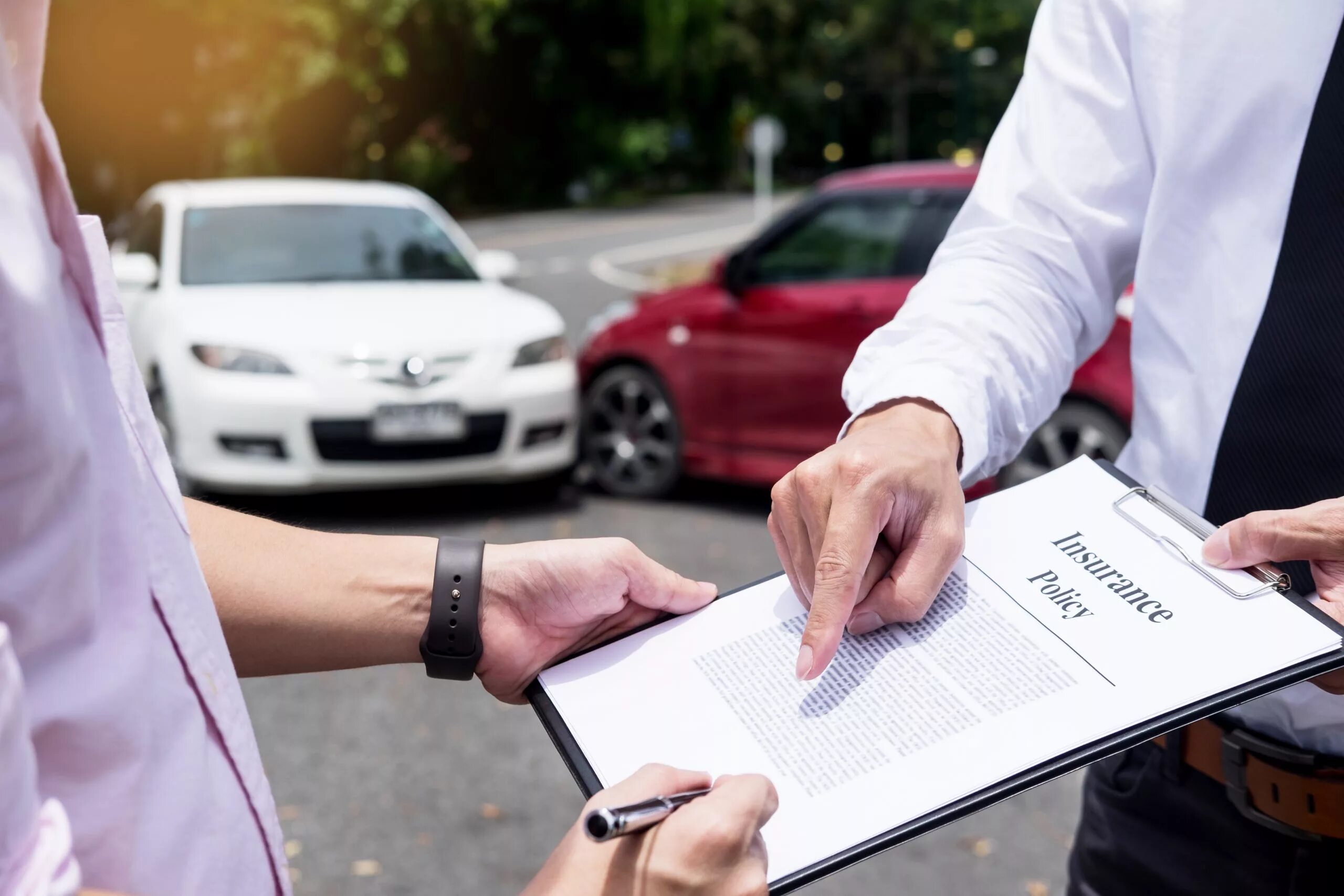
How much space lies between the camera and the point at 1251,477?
53.5 inches

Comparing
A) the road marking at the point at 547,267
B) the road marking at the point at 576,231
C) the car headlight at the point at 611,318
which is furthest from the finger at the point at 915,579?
the road marking at the point at 576,231

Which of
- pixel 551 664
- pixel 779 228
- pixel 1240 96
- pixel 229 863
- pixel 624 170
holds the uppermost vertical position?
pixel 1240 96

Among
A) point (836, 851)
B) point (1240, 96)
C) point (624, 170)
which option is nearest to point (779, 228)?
point (1240, 96)

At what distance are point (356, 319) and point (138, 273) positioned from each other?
3.76 feet

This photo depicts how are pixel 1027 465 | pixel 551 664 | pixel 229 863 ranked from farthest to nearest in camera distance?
pixel 1027 465 < pixel 551 664 < pixel 229 863

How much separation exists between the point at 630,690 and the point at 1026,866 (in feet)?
7.24

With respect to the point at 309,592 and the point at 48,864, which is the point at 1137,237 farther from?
the point at 48,864

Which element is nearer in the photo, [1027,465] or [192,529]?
[192,529]

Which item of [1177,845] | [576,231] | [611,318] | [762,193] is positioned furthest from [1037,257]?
[762,193]

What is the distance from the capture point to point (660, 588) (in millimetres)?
1446

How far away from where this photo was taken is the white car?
5.52 meters

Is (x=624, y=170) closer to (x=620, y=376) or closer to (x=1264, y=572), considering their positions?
(x=620, y=376)

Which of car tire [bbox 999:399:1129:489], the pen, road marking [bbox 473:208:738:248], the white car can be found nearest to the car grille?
the white car

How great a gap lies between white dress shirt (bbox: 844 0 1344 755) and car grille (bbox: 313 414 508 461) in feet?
14.1
